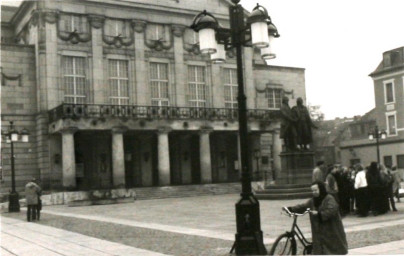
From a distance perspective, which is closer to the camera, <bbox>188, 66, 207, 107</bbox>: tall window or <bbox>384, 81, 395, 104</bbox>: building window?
<bbox>188, 66, 207, 107</bbox>: tall window

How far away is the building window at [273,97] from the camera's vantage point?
55.8 meters

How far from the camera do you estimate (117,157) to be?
40375 mm

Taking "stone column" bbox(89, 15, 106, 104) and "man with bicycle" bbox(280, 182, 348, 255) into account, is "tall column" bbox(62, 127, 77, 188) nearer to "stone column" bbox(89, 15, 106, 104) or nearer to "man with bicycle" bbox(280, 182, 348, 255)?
"stone column" bbox(89, 15, 106, 104)

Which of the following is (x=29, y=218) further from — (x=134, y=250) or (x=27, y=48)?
(x=27, y=48)

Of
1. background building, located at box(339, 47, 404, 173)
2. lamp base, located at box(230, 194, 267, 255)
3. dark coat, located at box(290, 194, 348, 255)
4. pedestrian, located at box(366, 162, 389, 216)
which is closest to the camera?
dark coat, located at box(290, 194, 348, 255)

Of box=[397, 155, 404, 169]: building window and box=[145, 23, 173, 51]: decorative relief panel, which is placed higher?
box=[145, 23, 173, 51]: decorative relief panel

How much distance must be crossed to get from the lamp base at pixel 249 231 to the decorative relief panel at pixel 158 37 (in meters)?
37.9

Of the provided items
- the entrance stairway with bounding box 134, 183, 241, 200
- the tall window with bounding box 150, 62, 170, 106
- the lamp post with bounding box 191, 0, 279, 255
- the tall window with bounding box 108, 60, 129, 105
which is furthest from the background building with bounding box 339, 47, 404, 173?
the lamp post with bounding box 191, 0, 279, 255

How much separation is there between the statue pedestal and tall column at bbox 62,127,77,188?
1760cm

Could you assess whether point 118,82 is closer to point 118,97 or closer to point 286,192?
point 118,97

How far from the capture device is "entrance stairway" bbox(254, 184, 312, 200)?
25.6 meters

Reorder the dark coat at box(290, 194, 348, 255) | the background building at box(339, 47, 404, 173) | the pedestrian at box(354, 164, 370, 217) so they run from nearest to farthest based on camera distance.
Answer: the dark coat at box(290, 194, 348, 255) < the pedestrian at box(354, 164, 370, 217) < the background building at box(339, 47, 404, 173)

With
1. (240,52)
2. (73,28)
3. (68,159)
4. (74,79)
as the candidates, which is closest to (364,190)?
(240,52)

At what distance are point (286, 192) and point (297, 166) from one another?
1.38m
